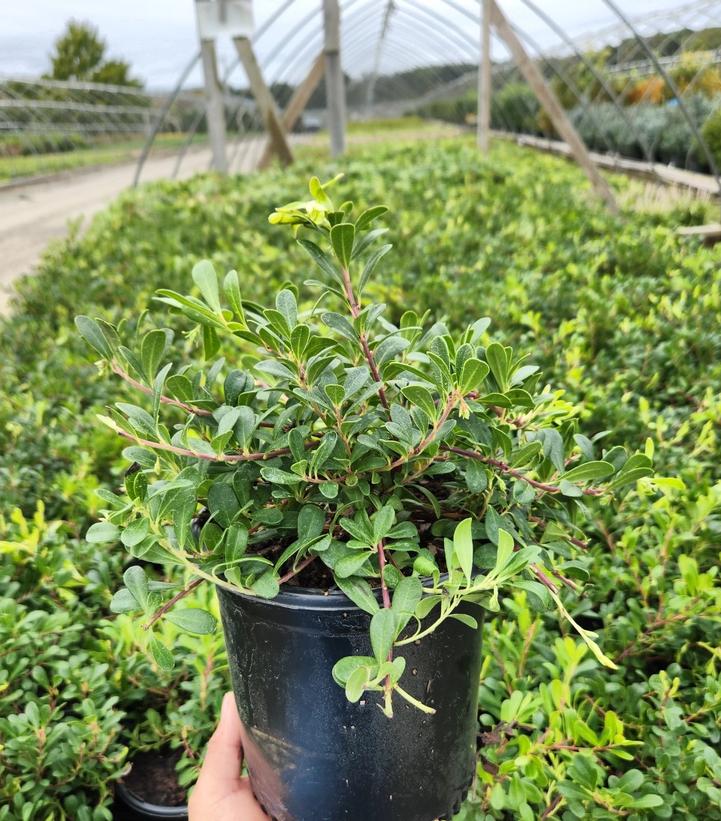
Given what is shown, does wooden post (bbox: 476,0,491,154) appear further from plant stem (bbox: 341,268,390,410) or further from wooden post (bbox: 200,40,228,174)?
plant stem (bbox: 341,268,390,410)

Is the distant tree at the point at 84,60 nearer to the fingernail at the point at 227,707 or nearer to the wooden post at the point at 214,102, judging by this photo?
the wooden post at the point at 214,102

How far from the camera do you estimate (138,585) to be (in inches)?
33.6

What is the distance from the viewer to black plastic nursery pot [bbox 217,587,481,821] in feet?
2.96

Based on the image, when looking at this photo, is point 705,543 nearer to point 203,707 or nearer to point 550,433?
point 550,433

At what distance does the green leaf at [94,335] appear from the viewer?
0.91 meters

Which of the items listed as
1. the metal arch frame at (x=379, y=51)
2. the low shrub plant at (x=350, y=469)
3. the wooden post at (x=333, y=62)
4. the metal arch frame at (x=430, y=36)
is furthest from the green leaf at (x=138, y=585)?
the metal arch frame at (x=430, y=36)

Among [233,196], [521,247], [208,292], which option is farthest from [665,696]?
[233,196]

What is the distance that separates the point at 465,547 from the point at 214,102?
730cm

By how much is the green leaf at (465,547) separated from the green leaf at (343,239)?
0.37 metres

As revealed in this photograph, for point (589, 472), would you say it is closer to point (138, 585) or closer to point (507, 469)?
point (507, 469)

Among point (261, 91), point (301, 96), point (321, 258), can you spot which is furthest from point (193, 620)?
point (301, 96)

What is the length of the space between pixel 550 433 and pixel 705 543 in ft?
2.48

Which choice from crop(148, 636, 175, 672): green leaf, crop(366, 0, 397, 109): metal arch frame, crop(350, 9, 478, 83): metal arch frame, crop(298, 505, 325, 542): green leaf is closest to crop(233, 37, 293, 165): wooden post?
crop(298, 505, 325, 542): green leaf

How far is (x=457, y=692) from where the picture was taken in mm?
1010
